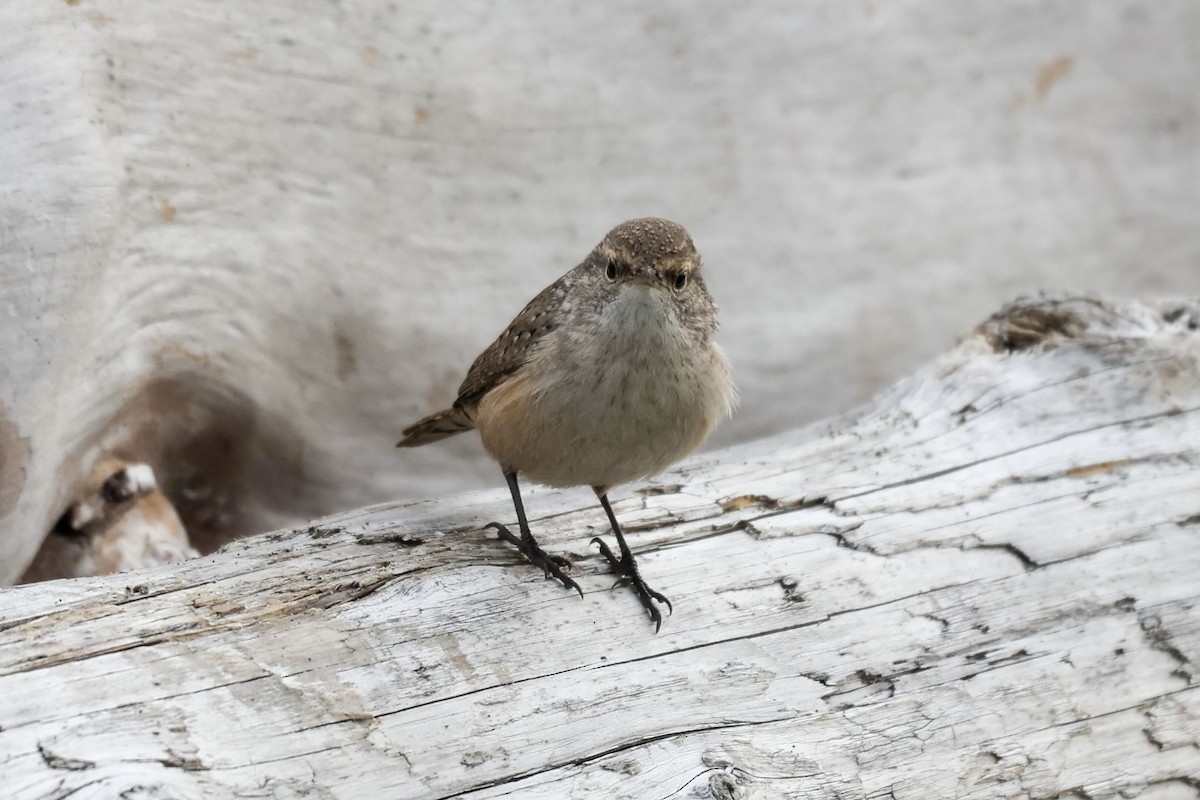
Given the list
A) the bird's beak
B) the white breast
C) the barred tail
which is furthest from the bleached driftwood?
the bird's beak

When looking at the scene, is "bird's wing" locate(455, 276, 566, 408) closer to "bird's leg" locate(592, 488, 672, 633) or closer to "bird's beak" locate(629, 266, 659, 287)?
"bird's beak" locate(629, 266, 659, 287)

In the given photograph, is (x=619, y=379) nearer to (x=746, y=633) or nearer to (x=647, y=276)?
(x=647, y=276)

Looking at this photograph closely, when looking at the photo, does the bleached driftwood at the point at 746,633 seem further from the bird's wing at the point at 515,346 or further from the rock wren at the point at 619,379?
the bird's wing at the point at 515,346

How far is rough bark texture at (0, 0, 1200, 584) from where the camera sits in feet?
13.9

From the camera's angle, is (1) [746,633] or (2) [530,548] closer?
(1) [746,633]

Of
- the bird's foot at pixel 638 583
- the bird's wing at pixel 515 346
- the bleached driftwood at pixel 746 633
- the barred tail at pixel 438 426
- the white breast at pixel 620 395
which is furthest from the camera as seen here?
the barred tail at pixel 438 426

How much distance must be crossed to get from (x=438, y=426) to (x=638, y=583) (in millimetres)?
1160

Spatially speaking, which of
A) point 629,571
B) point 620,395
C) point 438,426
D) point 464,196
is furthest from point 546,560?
point 464,196

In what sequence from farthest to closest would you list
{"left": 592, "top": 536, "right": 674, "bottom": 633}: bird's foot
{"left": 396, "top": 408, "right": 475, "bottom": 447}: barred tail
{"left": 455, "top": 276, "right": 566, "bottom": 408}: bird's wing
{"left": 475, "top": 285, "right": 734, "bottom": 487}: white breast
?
1. {"left": 396, "top": 408, "right": 475, "bottom": 447}: barred tail
2. {"left": 455, "top": 276, "right": 566, "bottom": 408}: bird's wing
3. {"left": 592, "top": 536, "right": 674, "bottom": 633}: bird's foot
4. {"left": 475, "top": 285, "right": 734, "bottom": 487}: white breast

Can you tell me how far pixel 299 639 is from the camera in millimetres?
3027

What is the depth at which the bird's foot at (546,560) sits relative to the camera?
140 inches

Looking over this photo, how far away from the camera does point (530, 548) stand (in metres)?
3.67

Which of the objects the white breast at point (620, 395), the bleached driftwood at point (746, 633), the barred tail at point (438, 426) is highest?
the white breast at point (620, 395)

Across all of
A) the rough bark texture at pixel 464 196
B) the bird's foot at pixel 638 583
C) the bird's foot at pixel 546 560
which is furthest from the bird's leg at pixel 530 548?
the rough bark texture at pixel 464 196
